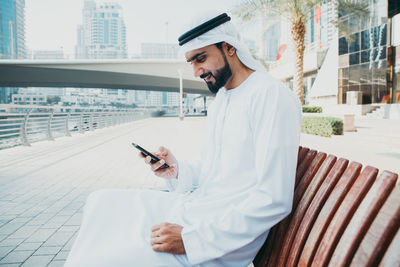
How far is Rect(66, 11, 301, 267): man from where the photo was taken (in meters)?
1.25

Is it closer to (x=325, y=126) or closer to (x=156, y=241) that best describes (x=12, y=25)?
(x=325, y=126)

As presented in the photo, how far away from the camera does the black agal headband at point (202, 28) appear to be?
5.08ft

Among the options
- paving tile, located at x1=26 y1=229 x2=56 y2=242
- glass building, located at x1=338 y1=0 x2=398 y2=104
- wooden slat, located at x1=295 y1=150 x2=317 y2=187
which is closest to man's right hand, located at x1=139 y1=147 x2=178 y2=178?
wooden slat, located at x1=295 y1=150 x2=317 y2=187

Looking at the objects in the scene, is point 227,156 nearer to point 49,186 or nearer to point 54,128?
point 49,186

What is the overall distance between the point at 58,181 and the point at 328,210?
5.78 meters

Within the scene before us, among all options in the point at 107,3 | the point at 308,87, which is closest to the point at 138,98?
the point at 107,3

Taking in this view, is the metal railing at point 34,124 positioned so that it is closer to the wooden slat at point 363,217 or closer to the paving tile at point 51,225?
the paving tile at point 51,225

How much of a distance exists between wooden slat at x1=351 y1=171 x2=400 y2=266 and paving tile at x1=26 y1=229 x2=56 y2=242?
3.30 meters

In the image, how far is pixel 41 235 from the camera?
338 centimetres

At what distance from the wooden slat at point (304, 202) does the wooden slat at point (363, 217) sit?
0.30m

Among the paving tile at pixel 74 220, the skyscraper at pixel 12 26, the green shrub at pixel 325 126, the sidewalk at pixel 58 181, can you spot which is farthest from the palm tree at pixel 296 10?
the skyscraper at pixel 12 26

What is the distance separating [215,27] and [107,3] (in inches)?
7147

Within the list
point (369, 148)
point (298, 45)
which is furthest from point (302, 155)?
point (298, 45)

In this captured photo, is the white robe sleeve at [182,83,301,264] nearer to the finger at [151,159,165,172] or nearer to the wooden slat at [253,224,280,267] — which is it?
the wooden slat at [253,224,280,267]
